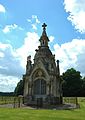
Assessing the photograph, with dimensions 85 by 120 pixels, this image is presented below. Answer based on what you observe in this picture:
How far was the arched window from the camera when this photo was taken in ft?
137

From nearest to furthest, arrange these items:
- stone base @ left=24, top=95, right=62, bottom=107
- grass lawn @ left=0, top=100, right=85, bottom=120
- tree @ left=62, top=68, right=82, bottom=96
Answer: grass lawn @ left=0, top=100, right=85, bottom=120
stone base @ left=24, top=95, right=62, bottom=107
tree @ left=62, top=68, right=82, bottom=96

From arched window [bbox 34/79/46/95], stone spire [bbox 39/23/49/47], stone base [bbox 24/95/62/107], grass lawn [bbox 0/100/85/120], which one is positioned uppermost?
stone spire [bbox 39/23/49/47]

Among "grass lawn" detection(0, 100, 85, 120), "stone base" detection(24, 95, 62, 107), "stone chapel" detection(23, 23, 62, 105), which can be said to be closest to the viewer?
"grass lawn" detection(0, 100, 85, 120)

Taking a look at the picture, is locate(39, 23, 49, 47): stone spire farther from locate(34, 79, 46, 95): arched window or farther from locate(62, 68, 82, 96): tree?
locate(62, 68, 82, 96): tree

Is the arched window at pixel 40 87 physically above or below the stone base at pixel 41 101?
above

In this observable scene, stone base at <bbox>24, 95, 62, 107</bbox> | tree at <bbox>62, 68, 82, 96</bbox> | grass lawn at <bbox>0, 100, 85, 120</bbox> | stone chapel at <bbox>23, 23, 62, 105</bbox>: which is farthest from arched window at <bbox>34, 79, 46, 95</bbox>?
tree at <bbox>62, 68, 82, 96</bbox>

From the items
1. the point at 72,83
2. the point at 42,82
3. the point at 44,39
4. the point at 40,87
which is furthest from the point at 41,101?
the point at 72,83

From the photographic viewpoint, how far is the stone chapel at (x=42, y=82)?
41.3 m

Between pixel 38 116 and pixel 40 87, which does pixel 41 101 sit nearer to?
pixel 40 87

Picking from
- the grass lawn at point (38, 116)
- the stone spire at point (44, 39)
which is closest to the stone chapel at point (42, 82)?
the stone spire at point (44, 39)

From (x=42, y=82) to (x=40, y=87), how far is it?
0.88 meters

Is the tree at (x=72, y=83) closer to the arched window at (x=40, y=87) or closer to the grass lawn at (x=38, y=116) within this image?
the arched window at (x=40, y=87)

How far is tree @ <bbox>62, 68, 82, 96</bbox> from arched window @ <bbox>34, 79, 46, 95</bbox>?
4602 centimetres

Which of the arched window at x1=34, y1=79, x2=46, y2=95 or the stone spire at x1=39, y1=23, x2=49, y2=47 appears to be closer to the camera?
the arched window at x1=34, y1=79, x2=46, y2=95
